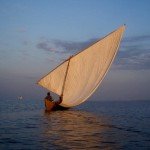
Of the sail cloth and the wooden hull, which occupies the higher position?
the sail cloth

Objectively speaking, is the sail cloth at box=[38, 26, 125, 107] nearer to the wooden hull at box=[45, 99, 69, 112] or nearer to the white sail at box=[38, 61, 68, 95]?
the white sail at box=[38, 61, 68, 95]

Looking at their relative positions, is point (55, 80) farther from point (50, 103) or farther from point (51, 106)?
point (51, 106)

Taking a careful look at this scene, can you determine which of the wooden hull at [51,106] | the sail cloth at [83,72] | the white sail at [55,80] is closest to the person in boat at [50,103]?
the wooden hull at [51,106]

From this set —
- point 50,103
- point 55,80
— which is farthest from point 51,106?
point 55,80

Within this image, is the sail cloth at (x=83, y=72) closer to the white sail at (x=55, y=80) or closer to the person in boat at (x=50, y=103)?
the white sail at (x=55, y=80)

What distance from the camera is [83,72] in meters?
38.2

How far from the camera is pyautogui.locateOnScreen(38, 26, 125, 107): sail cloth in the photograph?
34812 millimetres

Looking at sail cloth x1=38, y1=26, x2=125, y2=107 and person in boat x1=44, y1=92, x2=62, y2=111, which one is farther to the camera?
person in boat x1=44, y1=92, x2=62, y2=111

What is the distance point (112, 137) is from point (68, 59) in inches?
869

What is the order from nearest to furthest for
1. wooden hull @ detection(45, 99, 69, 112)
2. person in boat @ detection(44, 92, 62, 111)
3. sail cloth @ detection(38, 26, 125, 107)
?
1. sail cloth @ detection(38, 26, 125, 107)
2. person in boat @ detection(44, 92, 62, 111)
3. wooden hull @ detection(45, 99, 69, 112)

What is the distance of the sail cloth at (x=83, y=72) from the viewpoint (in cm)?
3481

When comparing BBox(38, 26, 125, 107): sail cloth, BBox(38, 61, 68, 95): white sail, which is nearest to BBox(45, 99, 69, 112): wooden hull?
BBox(38, 26, 125, 107): sail cloth

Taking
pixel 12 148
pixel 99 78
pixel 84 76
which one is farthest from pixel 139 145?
pixel 84 76

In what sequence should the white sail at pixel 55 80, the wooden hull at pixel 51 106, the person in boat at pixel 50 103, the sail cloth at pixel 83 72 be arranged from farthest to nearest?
the wooden hull at pixel 51 106 → the person in boat at pixel 50 103 → the white sail at pixel 55 80 → the sail cloth at pixel 83 72
